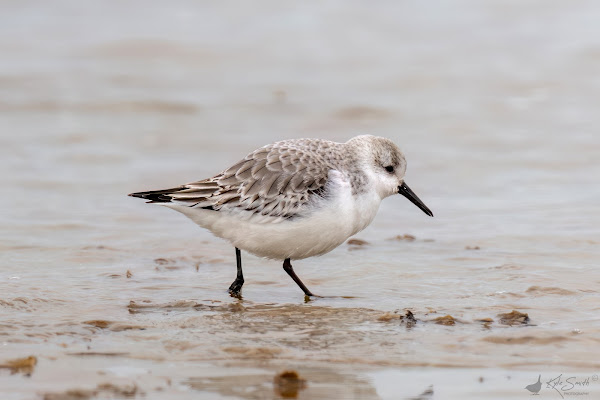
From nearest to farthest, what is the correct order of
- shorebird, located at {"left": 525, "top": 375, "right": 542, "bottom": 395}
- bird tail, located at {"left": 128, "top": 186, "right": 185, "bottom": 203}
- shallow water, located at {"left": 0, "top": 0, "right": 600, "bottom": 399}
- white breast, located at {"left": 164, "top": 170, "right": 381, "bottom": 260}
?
shorebird, located at {"left": 525, "top": 375, "right": 542, "bottom": 395} → shallow water, located at {"left": 0, "top": 0, "right": 600, "bottom": 399} → white breast, located at {"left": 164, "top": 170, "right": 381, "bottom": 260} → bird tail, located at {"left": 128, "top": 186, "right": 185, "bottom": 203}

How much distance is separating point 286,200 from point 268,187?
7.6 inches

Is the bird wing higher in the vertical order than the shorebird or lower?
higher

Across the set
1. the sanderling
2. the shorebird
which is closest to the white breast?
the sanderling

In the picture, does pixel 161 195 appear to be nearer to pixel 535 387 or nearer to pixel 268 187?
pixel 268 187

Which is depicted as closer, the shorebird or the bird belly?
the shorebird

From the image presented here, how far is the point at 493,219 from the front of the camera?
10336 millimetres

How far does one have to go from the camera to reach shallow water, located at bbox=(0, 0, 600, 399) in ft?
19.2

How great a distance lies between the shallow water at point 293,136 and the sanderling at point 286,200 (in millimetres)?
493

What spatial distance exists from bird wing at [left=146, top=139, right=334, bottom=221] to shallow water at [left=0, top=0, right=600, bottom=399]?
0.75m

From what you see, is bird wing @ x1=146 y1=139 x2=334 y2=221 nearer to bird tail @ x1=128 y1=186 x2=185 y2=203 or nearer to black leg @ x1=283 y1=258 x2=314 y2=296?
bird tail @ x1=128 y1=186 x2=185 y2=203

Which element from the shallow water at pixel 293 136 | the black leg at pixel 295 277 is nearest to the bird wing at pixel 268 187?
the black leg at pixel 295 277

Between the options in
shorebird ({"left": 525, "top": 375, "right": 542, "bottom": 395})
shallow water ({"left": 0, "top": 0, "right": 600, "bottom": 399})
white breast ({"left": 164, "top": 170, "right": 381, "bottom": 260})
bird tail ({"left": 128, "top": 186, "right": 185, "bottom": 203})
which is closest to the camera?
shorebird ({"left": 525, "top": 375, "right": 542, "bottom": 395})

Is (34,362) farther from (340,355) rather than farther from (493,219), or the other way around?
(493,219)

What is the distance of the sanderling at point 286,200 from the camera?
24.5 feet
